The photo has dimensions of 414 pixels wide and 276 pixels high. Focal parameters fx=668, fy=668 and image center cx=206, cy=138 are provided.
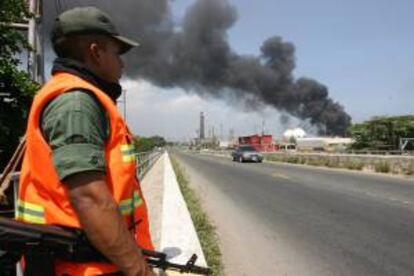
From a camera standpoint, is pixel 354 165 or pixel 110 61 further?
pixel 354 165

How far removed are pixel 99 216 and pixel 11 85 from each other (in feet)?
27.8

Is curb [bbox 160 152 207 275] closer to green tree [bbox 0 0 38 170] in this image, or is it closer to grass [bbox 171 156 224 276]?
grass [bbox 171 156 224 276]

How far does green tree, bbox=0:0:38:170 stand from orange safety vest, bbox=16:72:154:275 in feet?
25.4

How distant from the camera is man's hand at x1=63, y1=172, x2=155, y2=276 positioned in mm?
2268

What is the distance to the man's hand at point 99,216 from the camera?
7.44 ft

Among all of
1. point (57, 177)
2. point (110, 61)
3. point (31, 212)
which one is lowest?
point (31, 212)

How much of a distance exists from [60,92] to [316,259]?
6.93m

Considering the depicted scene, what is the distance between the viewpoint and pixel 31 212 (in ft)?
8.06

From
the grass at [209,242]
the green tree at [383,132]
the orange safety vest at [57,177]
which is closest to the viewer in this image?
the orange safety vest at [57,177]

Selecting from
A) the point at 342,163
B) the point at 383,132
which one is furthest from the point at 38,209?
the point at 383,132

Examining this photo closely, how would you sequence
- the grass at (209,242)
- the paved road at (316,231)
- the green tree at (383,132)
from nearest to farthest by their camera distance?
1. the grass at (209,242)
2. the paved road at (316,231)
3. the green tree at (383,132)

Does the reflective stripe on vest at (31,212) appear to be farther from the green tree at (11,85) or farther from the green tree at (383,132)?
the green tree at (383,132)

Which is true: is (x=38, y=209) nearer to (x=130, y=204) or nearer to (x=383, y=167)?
(x=130, y=204)

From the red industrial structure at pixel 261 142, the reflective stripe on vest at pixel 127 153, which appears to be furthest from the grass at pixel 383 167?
the red industrial structure at pixel 261 142
